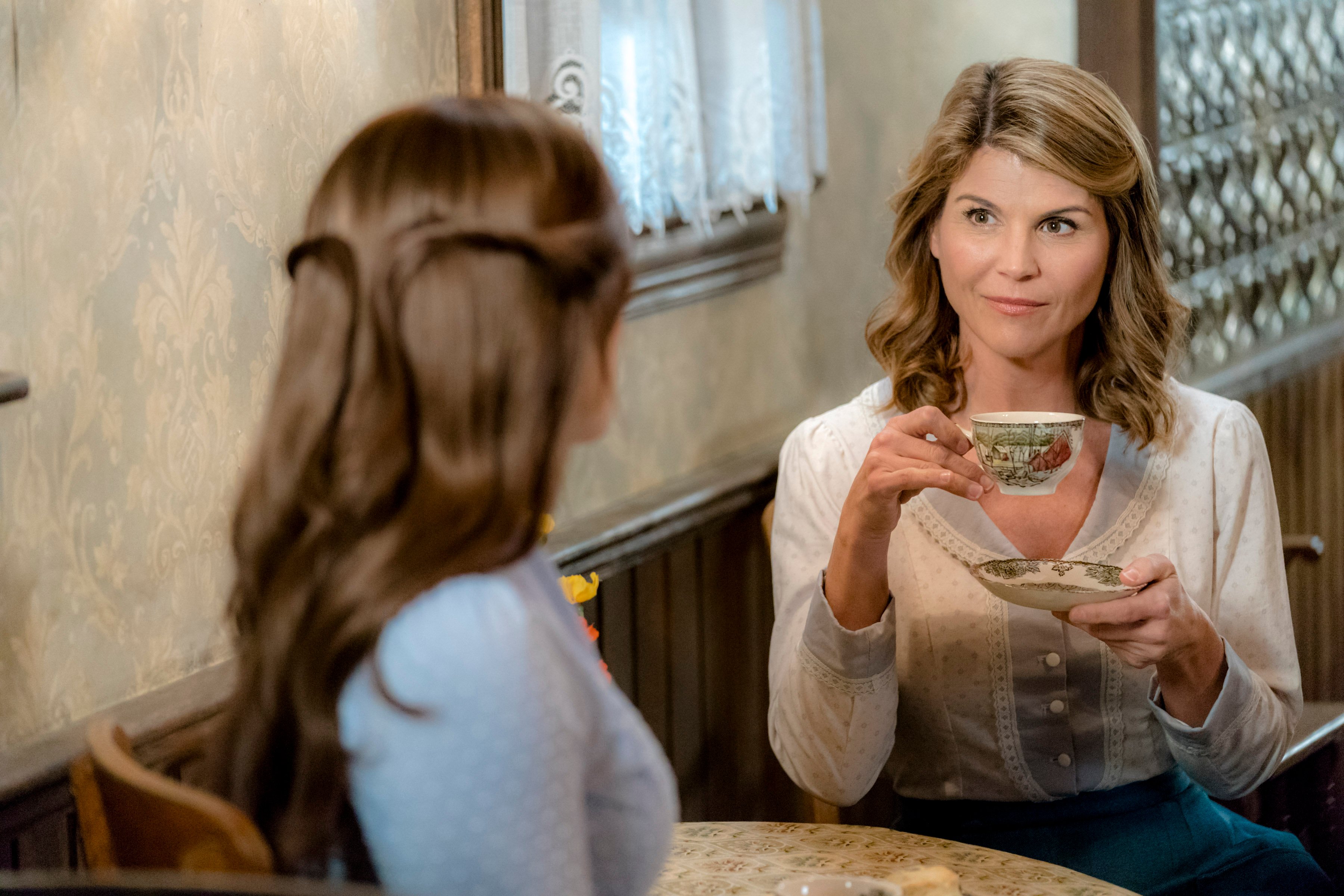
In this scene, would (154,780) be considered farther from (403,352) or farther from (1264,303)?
(1264,303)

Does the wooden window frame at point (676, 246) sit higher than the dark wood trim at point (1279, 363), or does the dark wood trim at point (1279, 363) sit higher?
the wooden window frame at point (676, 246)

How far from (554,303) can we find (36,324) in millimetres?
661

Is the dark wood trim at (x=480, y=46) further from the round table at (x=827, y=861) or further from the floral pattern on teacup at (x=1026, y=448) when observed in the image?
the round table at (x=827, y=861)

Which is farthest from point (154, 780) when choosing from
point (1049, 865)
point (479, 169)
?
point (1049, 865)

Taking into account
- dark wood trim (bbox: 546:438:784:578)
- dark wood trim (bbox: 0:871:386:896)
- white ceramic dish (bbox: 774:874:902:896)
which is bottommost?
dark wood trim (bbox: 546:438:784:578)

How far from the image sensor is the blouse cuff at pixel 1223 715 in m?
1.39

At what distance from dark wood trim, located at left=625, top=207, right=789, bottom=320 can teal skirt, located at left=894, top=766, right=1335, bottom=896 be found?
2.96ft

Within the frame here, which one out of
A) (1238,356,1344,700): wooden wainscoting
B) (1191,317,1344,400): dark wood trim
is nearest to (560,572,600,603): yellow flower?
(1191,317,1344,400): dark wood trim

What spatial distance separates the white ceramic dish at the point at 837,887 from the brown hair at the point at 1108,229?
2.61 feet

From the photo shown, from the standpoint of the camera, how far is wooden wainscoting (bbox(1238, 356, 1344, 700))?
3777 mm

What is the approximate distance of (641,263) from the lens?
6.74ft

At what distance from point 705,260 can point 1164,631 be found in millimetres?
1181

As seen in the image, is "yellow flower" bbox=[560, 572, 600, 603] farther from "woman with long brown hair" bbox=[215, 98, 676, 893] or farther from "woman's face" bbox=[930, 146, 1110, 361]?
"woman with long brown hair" bbox=[215, 98, 676, 893]

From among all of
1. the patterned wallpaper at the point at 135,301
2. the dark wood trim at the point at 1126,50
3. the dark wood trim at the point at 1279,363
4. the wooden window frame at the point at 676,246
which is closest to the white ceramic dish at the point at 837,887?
the patterned wallpaper at the point at 135,301
